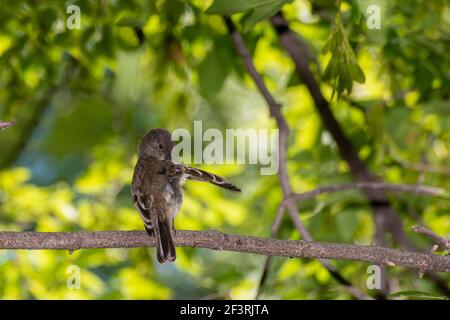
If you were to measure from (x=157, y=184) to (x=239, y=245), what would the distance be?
806mm

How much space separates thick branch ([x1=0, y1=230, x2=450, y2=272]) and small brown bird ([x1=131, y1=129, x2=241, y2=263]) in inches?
11.0

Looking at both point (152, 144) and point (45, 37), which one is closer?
point (152, 144)

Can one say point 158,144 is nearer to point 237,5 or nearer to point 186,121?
point 237,5

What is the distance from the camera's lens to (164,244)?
3.02 metres

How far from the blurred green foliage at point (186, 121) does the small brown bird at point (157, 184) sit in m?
0.76

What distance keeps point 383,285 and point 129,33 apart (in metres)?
2.62

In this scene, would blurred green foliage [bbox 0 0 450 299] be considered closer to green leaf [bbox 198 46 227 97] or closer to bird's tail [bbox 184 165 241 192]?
green leaf [bbox 198 46 227 97]

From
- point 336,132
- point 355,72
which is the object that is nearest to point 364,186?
point 336,132

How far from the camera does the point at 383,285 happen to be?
4.62m

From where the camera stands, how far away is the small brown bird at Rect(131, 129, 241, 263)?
3202 millimetres

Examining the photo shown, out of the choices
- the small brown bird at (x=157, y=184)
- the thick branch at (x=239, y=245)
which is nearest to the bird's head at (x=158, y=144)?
the small brown bird at (x=157, y=184)

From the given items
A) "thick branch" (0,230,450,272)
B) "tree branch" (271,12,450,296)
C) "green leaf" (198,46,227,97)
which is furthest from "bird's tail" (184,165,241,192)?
"tree branch" (271,12,450,296)
